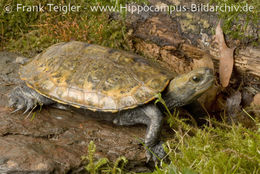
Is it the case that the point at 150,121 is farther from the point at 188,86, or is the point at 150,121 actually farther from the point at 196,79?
the point at 196,79

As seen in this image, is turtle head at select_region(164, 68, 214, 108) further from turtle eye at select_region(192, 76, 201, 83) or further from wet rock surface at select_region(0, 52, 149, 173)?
wet rock surface at select_region(0, 52, 149, 173)

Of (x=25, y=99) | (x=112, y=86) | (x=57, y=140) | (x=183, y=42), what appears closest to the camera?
(x=57, y=140)

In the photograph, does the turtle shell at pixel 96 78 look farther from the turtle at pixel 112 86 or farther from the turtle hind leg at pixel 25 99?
the turtle hind leg at pixel 25 99

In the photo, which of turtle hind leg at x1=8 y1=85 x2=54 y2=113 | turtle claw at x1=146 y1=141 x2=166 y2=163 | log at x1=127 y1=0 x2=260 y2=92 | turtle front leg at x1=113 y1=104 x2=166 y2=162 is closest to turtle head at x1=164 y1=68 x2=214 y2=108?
turtle front leg at x1=113 y1=104 x2=166 y2=162

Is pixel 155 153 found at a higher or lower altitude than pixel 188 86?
lower

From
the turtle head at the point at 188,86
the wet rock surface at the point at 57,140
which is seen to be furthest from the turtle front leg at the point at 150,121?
the turtle head at the point at 188,86

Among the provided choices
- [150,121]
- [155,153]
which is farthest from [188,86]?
[155,153]

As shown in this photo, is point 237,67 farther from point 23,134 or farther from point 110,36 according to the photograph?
point 23,134
